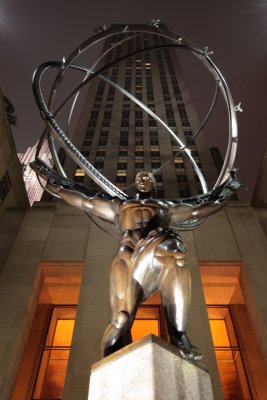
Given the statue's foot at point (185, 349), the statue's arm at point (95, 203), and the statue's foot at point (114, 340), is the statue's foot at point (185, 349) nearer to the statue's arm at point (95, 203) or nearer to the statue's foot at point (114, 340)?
the statue's foot at point (114, 340)

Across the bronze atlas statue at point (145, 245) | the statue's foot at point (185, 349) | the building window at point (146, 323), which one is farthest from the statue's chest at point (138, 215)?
the building window at point (146, 323)

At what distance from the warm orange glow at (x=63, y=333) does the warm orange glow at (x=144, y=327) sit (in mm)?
1825

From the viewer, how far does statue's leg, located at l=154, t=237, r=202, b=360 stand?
3.88 metres

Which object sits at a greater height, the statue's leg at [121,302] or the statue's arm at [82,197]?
the statue's arm at [82,197]

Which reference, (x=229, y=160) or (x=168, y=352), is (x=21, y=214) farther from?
(x=168, y=352)

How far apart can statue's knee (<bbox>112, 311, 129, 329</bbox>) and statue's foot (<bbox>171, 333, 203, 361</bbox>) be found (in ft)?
1.92

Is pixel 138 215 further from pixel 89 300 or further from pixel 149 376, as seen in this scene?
pixel 89 300

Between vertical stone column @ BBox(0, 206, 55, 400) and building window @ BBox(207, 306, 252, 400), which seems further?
building window @ BBox(207, 306, 252, 400)

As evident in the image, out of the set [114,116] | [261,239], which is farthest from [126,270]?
[114,116]

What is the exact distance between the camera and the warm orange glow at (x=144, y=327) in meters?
8.73

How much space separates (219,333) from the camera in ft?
31.2

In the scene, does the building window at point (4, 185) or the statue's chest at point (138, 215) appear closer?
the statue's chest at point (138, 215)

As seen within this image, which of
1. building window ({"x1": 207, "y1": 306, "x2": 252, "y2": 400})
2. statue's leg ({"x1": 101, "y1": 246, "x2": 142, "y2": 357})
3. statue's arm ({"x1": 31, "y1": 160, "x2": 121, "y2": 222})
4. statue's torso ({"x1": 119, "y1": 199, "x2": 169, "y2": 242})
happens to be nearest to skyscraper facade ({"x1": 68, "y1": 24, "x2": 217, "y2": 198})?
building window ({"x1": 207, "y1": 306, "x2": 252, "y2": 400})

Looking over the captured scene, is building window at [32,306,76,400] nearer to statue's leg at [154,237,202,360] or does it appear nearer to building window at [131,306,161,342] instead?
building window at [131,306,161,342]
